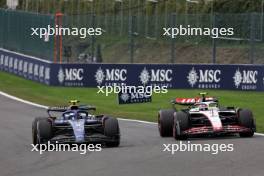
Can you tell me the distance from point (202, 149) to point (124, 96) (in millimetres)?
10369

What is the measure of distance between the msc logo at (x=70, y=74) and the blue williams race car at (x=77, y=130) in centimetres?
1623

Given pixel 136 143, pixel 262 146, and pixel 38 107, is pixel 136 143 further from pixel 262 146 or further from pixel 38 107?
pixel 38 107

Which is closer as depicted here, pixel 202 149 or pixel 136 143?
pixel 202 149

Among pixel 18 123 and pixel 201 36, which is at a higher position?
pixel 201 36

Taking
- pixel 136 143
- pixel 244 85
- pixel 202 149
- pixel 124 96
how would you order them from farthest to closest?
pixel 244 85
pixel 124 96
pixel 136 143
pixel 202 149

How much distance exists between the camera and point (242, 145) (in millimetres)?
16469

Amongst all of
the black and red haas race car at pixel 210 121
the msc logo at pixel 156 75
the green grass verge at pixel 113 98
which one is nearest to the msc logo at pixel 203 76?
the green grass verge at pixel 113 98

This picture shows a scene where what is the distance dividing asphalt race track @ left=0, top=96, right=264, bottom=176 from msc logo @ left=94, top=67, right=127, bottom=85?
543 inches

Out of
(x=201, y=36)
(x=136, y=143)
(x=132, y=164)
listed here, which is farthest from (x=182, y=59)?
(x=132, y=164)

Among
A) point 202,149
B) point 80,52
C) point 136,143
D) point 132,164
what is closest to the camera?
point 132,164
